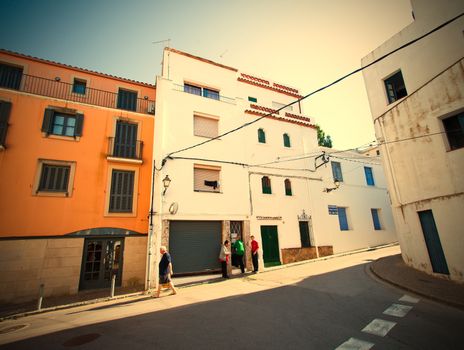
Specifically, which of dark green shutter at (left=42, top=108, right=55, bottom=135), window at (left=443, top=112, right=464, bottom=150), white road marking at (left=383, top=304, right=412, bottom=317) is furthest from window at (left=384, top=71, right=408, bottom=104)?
dark green shutter at (left=42, top=108, right=55, bottom=135)

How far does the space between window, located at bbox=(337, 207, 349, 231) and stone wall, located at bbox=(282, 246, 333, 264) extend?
8.37 feet

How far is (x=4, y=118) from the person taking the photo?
10.7 meters

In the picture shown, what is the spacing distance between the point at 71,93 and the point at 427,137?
17.4 meters

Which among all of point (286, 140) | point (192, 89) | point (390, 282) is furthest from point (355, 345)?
point (192, 89)

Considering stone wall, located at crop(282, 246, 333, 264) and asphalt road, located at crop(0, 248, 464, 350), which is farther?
stone wall, located at crop(282, 246, 333, 264)

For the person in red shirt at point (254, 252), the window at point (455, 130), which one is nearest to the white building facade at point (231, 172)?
the person in red shirt at point (254, 252)

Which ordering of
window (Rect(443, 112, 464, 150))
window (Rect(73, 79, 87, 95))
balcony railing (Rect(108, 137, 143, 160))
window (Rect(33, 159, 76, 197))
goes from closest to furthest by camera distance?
1. window (Rect(443, 112, 464, 150))
2. window (Rect(33, 159, 76, 197))
3. balcony railing (Rect(108, 137, 143, 160))
4. window (Rect(73, 79, 87, 95))

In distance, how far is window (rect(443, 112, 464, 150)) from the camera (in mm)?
8408

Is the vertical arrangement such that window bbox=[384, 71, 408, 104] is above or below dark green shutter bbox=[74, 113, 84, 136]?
above

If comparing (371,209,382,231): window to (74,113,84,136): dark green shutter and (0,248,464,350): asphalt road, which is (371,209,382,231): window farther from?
(74,113,84,136): dark green shutter

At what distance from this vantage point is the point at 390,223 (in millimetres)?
19594

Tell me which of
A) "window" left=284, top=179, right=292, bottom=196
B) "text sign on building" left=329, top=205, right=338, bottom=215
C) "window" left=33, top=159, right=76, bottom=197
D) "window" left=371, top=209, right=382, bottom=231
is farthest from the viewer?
"window" left=371, top=209, right=382, bottom=231

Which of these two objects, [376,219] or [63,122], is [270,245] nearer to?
[376,219]

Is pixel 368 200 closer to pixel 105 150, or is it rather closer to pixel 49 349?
pixel 105 150
